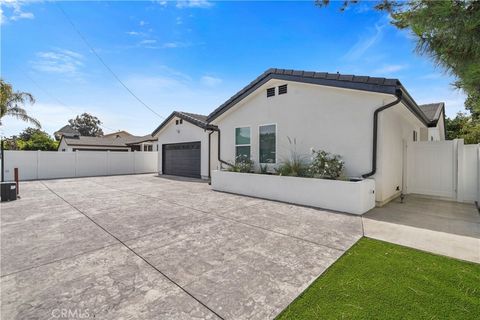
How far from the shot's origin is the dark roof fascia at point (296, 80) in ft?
20.1

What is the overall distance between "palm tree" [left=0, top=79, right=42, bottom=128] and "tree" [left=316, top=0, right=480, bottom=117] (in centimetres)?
2049

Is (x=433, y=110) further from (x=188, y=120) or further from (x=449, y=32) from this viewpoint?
(x=188, y=120)

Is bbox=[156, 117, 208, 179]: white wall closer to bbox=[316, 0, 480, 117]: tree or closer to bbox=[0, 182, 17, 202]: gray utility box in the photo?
bbox=[0, 182, 17, 202]: gray utility box

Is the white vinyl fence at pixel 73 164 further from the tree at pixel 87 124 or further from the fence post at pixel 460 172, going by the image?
the tree at pixel 87 124

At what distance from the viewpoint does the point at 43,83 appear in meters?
15.5

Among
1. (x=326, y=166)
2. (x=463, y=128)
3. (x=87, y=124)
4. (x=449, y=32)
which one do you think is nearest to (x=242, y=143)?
(x=326, y=166)

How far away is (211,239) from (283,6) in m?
7.67

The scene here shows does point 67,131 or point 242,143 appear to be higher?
point 67,131

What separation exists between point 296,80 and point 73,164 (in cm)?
1690

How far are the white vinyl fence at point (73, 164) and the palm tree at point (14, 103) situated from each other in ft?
10.7

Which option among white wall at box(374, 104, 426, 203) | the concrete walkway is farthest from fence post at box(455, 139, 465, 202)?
white wall at box(374, 104, 426, 203)

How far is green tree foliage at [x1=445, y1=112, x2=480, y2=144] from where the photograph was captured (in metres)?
15.9

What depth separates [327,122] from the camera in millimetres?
7590

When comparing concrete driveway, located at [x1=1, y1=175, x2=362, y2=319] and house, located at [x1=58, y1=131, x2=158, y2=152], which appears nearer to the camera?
concrete driveway, located at [x1=1, y1=175, x2=362, y2=319]
